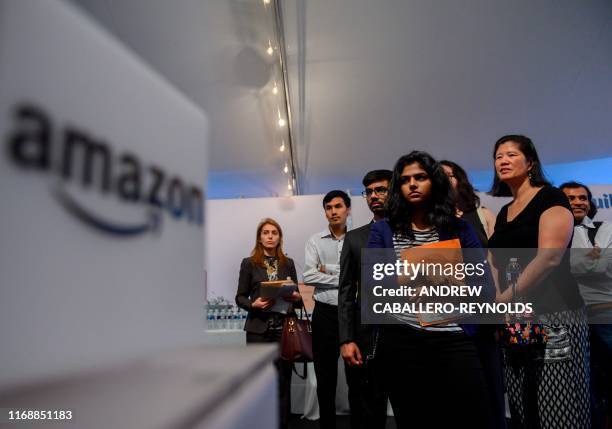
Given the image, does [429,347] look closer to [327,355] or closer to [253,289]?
[327,355]

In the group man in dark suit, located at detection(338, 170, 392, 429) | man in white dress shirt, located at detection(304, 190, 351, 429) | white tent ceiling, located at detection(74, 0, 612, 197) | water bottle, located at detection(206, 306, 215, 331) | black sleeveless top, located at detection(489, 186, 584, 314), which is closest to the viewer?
black sleeveless top, located at detection(489, 186, 584, 314)

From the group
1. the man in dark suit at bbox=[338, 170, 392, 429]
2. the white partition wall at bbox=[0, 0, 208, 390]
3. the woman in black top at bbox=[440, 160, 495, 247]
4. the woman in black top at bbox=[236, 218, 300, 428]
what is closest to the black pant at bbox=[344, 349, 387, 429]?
the man in dark suit at bbox=[338, 170, 392, 429]

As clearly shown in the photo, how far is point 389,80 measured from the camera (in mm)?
3725

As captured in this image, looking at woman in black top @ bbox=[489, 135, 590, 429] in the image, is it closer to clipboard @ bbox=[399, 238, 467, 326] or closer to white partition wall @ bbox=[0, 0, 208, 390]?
clipboard @ bbox=[399, 238, 467, 326]

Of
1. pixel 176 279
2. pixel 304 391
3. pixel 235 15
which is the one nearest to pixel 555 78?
pixel 235 15

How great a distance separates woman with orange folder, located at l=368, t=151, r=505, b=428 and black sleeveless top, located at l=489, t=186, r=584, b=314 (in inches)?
6.0

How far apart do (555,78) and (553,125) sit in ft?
3.12

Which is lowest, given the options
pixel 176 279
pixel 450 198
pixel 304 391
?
pixel 304 391

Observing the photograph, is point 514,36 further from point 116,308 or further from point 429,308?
point 116,308

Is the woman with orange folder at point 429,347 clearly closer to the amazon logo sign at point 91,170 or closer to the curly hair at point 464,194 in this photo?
the curly hair at point 464,194

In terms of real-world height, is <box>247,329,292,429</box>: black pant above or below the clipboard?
below

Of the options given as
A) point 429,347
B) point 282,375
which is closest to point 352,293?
point 429,347

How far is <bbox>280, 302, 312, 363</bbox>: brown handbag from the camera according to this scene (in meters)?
2.03

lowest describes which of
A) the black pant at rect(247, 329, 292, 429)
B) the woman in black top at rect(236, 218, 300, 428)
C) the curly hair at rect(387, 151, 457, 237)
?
the black pant at rect(247, 329, 292, 429)
